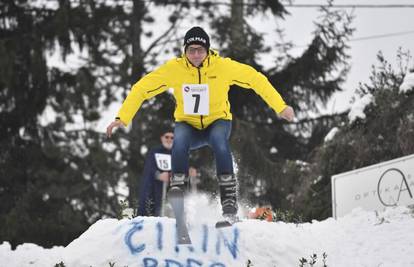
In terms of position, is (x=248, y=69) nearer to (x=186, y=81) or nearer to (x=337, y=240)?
(x=186, y=81)

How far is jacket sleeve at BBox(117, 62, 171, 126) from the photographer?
6.40 m

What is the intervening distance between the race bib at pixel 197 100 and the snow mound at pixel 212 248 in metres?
1.05

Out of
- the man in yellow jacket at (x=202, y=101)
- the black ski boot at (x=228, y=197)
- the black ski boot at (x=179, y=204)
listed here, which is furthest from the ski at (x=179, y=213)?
the black ski boot at (x=228, y=197)

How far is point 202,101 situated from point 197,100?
1.9 inches

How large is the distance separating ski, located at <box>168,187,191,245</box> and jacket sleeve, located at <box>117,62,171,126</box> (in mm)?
911

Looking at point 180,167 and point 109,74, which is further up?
point 109,74

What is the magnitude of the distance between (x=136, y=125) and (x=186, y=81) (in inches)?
457

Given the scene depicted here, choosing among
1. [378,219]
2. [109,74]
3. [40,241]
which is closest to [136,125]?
[109,74]

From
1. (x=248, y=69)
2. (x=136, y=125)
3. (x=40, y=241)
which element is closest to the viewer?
(x=248, y=69)

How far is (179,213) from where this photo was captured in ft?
19.7

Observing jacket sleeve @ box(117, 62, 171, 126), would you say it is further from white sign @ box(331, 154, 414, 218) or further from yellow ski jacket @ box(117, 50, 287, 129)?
white sign @ box(331, 154, 414, 218)

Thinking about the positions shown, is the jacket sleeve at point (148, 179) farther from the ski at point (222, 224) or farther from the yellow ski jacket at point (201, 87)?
the ski at point (222, 224)

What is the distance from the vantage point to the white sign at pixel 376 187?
853 centimetres

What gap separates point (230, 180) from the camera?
621 cm
